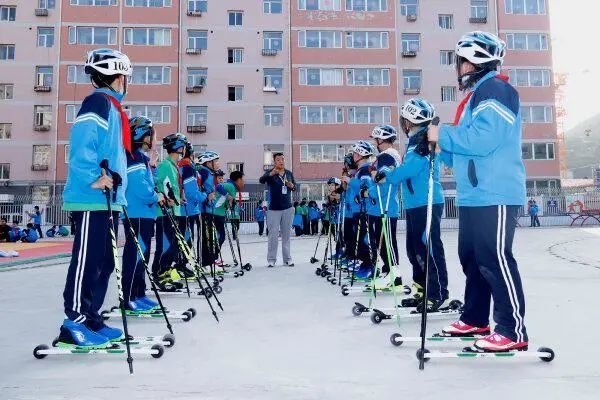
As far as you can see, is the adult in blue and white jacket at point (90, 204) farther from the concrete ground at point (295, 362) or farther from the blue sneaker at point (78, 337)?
the concrete ground at point (295, 362)

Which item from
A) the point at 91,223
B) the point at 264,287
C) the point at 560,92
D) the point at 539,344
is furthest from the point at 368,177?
the point at 560,92

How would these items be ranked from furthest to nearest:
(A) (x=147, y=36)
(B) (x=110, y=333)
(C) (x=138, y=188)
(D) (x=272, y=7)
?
(D) (x=272, y=7), (A) (x=147, y=36), (C) (x=138, y=188), (B) (x=110, y=333)

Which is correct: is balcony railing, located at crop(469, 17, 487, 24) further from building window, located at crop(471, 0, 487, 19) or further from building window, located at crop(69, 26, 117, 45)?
building window, located at crop(69, 26, 117, 45)

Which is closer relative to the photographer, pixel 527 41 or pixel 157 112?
pixel 157 112

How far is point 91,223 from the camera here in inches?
138

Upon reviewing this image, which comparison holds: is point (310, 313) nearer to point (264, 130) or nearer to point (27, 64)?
point (264, 130)

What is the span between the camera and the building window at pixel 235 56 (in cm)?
3412

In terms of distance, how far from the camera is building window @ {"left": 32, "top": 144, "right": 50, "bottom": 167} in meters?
32.5

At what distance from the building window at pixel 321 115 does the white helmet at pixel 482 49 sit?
3068 centimetres

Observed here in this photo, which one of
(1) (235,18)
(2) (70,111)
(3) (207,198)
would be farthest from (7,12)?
(3) (207,198)

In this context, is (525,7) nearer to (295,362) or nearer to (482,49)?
(482,49)

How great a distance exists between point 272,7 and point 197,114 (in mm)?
9793

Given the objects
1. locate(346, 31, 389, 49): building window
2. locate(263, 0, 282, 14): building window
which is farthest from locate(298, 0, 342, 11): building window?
locate(346, 31, 389, 49): building window

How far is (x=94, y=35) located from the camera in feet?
109
